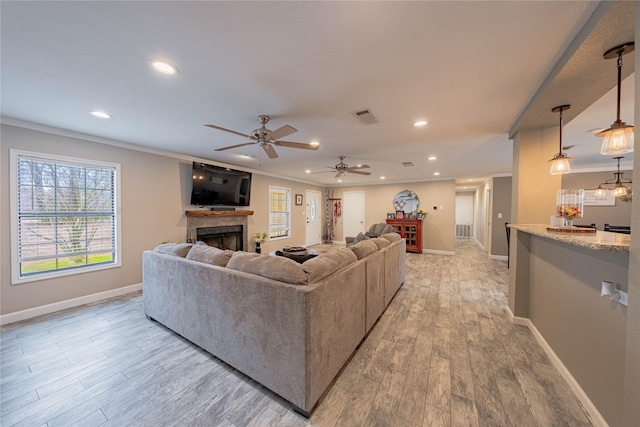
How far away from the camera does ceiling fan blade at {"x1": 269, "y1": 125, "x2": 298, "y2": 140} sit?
2248 millimetres

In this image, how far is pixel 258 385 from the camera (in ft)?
5.85

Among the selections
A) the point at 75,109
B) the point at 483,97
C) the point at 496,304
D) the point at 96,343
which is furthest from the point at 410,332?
the point at 75,109

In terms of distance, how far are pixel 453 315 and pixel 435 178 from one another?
5.07m

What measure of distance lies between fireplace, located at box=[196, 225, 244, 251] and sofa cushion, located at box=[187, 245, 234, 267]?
2743mm

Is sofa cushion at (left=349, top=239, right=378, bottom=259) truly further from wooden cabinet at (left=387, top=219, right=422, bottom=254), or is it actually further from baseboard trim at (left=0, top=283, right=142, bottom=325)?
wooden cabinet at (left=387, top=219, right=422, bottom=254)

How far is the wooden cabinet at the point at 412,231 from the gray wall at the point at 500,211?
1861mm

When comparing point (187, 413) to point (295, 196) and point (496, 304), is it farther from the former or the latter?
point (295, 196)

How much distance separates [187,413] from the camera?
1523 mm

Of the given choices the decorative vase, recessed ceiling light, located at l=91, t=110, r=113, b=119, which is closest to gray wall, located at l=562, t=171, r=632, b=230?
the decorative vase

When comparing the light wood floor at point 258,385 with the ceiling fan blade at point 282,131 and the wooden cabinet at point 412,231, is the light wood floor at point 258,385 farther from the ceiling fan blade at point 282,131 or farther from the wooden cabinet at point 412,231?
the wooden cabinet at point 412,231

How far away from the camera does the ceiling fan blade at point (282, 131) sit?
2.25 metres

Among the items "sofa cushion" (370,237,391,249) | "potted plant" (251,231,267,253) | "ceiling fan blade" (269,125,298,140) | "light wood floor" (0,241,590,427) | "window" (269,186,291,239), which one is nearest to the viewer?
"light wood floor" (0,241,590,427)

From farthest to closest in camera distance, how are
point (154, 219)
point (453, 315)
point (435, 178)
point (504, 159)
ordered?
1. point (435, 178)
2. point (504, 159)
3. point (154, 219)
4. point (453, 315)

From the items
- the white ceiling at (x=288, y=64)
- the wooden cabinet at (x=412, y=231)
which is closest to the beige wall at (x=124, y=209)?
the white ceiling at (x=288, y=64)
